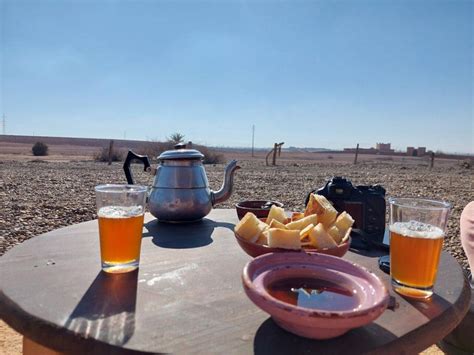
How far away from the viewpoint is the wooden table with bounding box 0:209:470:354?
1.83 ft

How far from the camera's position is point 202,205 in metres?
1.33

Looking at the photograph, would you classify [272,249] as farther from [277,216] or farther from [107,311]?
[107,311]

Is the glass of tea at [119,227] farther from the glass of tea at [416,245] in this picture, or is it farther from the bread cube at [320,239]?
the glass of tea at [416,245]

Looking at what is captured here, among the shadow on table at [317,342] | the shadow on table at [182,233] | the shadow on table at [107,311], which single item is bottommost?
the shadow on table at [182,233]

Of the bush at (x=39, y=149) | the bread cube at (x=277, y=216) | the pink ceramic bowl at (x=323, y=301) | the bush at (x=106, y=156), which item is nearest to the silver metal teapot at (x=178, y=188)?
the bread cube at (x=277, y=216)

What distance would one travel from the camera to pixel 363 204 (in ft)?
3.74

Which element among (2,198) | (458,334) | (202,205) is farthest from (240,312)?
(2,198)

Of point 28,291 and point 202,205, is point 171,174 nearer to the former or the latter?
point 202,205

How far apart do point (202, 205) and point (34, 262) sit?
0.60 metres

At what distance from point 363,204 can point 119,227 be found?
0.76 meters

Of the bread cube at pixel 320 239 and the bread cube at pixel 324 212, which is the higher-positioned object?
the bread cube at pixel 324 212

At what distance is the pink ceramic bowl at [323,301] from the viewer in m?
0.50

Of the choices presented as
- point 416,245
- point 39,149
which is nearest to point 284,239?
point 416,245

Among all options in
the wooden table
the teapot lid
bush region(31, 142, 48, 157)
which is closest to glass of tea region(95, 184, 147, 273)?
the wooden table
